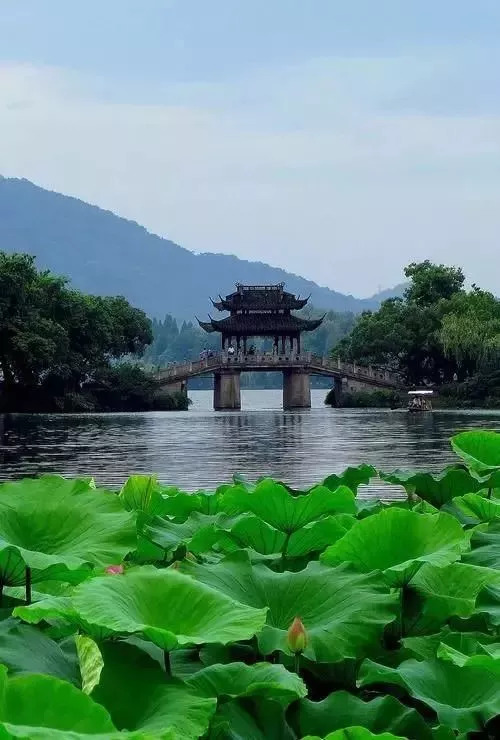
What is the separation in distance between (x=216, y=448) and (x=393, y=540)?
21.2m

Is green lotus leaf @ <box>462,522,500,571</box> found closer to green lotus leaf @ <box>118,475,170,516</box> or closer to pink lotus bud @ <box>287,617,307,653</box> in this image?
pink lotus bud @ <box>287,617,307,653</box>

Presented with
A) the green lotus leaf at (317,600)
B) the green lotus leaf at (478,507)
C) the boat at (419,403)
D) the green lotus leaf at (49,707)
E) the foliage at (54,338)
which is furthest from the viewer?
the boat at (419,403)

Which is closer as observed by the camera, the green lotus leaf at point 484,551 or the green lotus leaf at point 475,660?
the green lotus leaf at point 475,660

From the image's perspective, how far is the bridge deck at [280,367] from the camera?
50719mm

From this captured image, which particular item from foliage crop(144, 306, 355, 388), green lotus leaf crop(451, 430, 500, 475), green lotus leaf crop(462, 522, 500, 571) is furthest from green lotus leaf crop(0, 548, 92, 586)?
foliage crop(144, 306, 355, 388)

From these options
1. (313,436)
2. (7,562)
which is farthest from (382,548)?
(313,436)

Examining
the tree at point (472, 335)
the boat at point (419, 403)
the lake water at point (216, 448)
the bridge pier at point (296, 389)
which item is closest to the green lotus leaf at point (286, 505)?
the lake water at point (216, 448)

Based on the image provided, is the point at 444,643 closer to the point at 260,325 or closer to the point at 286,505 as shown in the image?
the point at 286,505

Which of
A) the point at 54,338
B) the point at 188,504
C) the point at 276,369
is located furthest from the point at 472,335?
the point at 188,504

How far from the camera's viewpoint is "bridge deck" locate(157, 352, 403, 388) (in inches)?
1997

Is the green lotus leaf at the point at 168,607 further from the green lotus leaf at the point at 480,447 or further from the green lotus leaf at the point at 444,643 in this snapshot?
the green lotus leaf at the point at 480,447

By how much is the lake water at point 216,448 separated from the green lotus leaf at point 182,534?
11.2 meters

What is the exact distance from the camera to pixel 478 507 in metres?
2.29

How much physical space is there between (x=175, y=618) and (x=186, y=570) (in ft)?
0.99
